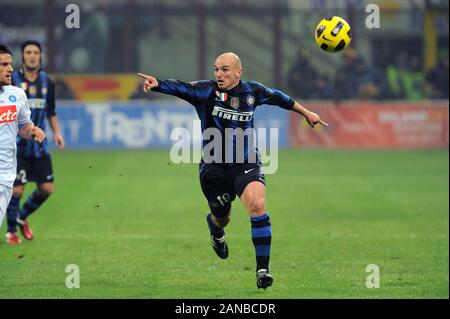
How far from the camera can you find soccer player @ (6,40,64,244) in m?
12.6

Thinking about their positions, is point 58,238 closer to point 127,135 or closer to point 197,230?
point 197,230

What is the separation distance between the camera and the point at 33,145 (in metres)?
12.9

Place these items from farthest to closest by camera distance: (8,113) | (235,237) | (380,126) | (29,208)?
(380,126)
(235,237)
(29,208)
(8,113)

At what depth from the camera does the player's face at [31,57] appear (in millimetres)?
12273

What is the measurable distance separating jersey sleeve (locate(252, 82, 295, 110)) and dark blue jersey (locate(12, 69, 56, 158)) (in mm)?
3561

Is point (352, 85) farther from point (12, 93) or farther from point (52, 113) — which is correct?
point (12, 93)

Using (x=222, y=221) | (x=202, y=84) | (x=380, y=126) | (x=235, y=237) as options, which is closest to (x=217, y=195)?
(x=222, y=221)

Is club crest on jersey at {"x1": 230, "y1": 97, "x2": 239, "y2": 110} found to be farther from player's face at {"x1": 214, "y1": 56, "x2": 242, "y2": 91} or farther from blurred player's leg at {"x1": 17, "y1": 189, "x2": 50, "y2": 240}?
blurred player's leg at {"x1": 17, "y1": 189, "x2": 50, "y2": 240}

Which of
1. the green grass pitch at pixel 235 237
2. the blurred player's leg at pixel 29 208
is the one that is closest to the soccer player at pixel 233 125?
the green grass pitch at pixel 235 237

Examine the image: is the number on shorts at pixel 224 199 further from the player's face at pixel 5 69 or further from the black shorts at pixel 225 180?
the player's face at pixel 5 69

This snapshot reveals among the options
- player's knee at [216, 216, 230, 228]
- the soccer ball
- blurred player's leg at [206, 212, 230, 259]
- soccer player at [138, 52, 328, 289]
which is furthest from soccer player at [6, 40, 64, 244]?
the soccer ball

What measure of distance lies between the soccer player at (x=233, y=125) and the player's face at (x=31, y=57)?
10.1 ft

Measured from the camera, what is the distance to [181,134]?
27219mm

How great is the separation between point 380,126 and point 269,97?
1776cm
